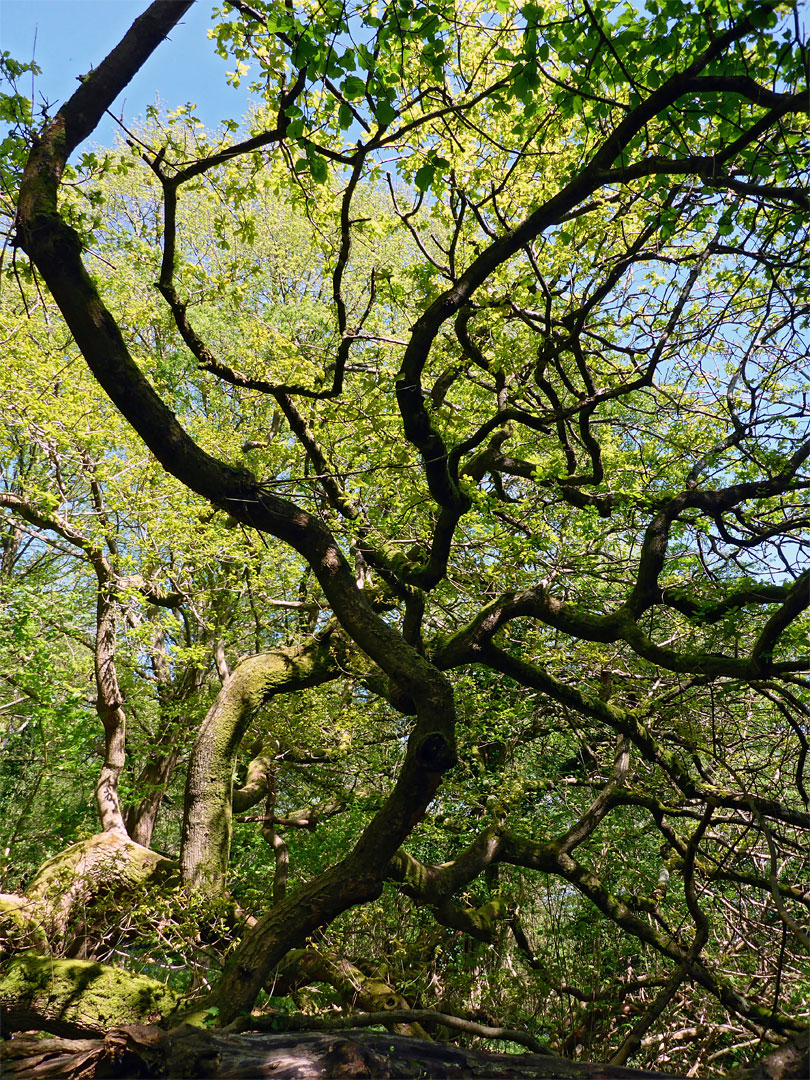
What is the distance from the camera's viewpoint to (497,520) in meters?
6.73

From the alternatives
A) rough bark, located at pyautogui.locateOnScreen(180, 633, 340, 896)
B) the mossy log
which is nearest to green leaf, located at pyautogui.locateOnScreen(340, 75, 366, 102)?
rough bark, located at pyautogui.locateOnScreen(180, 633, 340, 896)

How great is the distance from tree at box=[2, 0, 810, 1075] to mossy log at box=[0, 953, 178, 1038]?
56mm

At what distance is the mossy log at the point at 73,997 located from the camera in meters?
4.73

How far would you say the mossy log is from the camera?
15.5ft

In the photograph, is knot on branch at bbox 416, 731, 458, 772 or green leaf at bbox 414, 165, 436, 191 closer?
green leaf at bbox 414, 165, 436, 191

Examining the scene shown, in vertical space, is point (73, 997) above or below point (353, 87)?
below

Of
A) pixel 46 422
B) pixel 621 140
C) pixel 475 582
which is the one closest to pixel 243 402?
pixel 46 422

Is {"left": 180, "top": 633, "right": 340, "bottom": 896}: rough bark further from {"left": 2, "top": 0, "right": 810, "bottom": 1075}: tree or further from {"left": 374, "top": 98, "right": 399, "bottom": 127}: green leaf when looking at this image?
{"left": 374, "top": 98, "right": 399, "bottom": 127}: green leaf

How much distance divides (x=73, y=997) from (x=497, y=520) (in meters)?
5.09

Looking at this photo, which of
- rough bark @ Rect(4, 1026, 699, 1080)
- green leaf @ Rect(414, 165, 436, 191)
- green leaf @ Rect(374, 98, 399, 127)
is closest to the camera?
rough bark @ Rect(4, 1026, 699, 1080)

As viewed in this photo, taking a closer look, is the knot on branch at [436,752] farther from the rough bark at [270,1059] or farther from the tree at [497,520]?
the rough bark at [270,1059]

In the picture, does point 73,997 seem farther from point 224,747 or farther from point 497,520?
point 497,520

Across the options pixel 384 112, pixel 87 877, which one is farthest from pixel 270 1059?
pixel 87 877

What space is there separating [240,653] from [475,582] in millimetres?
6051
